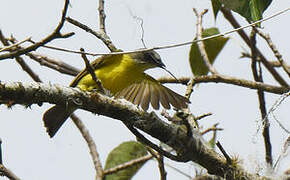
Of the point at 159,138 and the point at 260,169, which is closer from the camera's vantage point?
the point at 159,138

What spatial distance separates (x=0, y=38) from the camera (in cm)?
386

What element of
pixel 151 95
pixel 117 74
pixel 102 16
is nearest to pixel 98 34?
pixel 102 16

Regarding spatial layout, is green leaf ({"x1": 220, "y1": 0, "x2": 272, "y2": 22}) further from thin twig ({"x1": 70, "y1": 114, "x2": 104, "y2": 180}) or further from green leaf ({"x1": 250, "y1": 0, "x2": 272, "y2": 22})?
thin twig ({"x1": 70, "y1": 114, "x2": 104, "y2": 180})

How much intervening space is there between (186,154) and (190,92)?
770 mm

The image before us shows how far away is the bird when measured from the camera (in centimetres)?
363

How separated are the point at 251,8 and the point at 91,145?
201 centimetres

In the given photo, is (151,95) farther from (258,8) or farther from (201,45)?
(258,8)

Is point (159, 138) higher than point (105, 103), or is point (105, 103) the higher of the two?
point (105, 103)

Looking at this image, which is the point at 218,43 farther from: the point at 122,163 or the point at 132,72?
the point at 122,163

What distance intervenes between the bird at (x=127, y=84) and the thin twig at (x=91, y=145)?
0.38 meters

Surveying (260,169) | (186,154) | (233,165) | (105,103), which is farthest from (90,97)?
(260,169)

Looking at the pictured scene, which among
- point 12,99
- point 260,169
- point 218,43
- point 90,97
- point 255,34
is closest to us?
point 12,99

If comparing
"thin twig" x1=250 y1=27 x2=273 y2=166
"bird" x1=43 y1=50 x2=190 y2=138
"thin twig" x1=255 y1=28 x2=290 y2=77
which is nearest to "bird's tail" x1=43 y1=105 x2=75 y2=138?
"bird" x1=43 y1=50 x2=190 y2=138

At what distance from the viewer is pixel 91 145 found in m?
4.11
